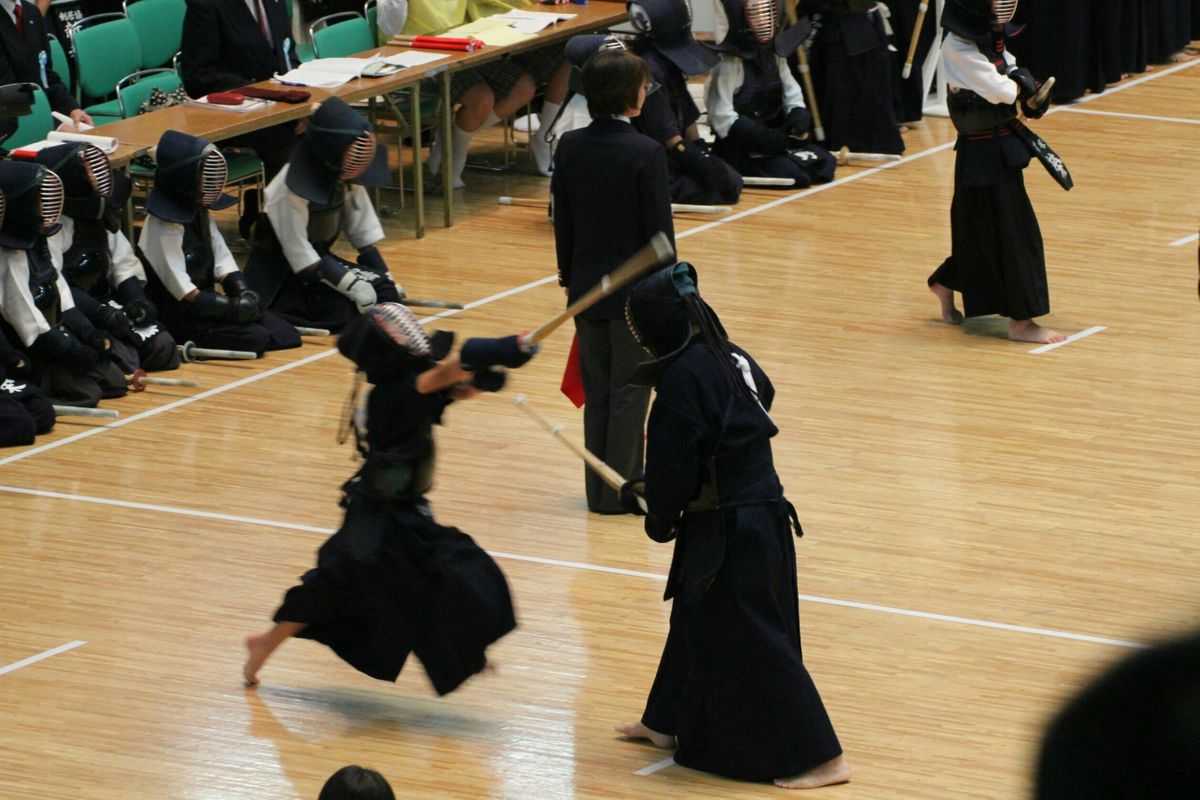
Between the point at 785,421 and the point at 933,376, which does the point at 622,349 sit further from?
the point at 933,376

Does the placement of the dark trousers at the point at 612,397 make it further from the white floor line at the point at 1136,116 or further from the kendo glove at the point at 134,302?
the white floor line at the point at 1136,116

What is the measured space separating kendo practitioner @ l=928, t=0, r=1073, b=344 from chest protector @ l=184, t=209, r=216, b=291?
11.7ft

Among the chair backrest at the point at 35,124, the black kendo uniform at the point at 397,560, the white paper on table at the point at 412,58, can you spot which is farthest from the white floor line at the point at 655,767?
the white paper on table at the point at 412,58

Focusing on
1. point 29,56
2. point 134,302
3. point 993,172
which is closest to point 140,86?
point 29,56

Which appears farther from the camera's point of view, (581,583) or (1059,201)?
(1059,201)

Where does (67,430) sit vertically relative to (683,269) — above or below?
below

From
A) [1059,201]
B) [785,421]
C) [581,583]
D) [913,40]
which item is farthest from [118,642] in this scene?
[913,40]

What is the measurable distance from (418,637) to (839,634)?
1372 millimetres

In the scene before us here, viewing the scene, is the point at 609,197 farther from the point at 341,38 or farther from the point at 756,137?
the point at 341,38

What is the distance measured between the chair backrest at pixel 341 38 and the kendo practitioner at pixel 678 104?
189 cm

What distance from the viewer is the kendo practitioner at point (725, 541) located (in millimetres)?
4246

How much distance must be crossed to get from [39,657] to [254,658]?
73 centimetres

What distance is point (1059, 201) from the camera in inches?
424

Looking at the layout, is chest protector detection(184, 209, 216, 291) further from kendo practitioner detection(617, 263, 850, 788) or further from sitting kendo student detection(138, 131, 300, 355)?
kendo practitioner detection(617, 263, 850, 788)
